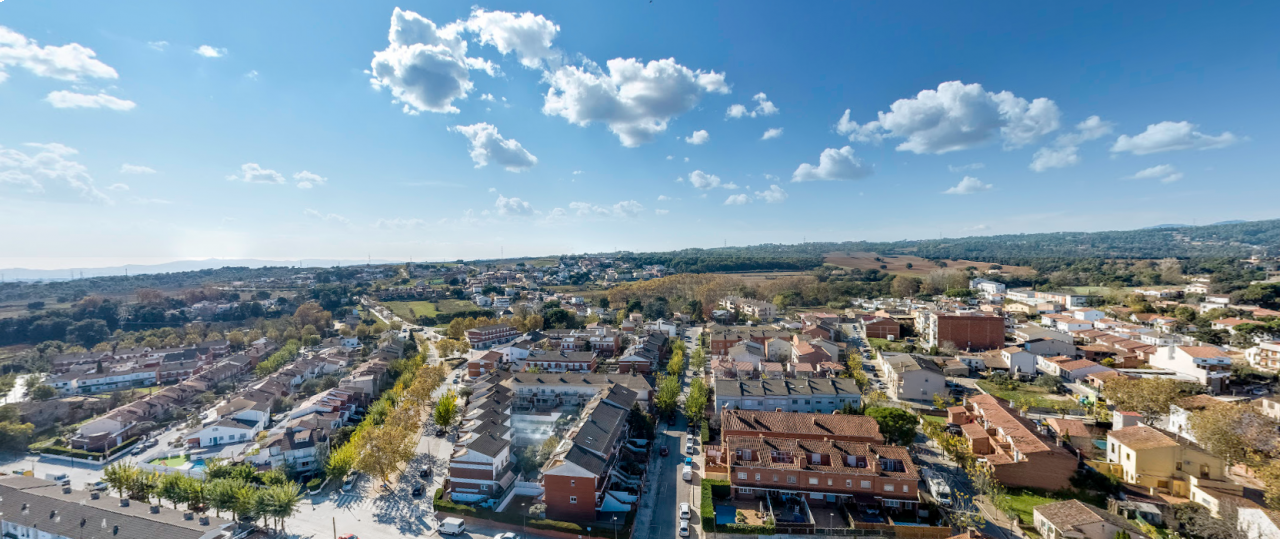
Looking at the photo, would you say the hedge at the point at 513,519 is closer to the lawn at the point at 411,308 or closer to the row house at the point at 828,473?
the row house at the point at 828,473

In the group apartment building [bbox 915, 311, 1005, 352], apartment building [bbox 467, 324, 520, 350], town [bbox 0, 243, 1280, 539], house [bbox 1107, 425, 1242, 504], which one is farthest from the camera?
apartment building [bbox 467, 324, 520, 350]

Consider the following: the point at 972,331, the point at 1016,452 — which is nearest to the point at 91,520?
the point at 1016,452

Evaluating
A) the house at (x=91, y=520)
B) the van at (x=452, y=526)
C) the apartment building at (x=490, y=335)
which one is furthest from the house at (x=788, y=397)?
the apartment building at (x=490, y=335)

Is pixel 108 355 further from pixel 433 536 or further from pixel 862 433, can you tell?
pixel 862 433

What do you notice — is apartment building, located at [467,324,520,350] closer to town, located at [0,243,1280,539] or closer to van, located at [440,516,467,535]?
town, located at [0,243,1280,539]

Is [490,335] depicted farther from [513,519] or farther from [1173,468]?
[1173,468]

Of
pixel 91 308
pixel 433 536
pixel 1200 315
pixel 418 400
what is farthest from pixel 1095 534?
pixel 91 308

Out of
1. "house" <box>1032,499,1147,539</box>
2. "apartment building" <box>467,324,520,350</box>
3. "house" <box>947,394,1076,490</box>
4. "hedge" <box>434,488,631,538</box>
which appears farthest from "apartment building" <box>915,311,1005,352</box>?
"apartment building" <box>467,324,520,350</box>
